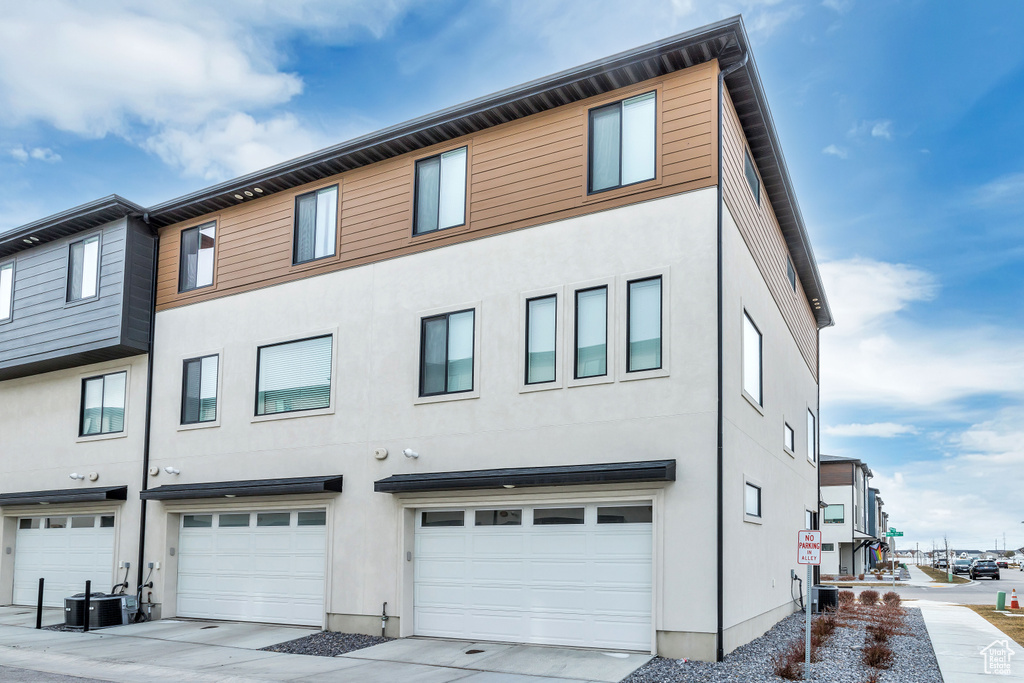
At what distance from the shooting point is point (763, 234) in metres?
17.4

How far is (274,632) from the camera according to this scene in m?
15.5

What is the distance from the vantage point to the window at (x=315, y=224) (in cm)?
1708

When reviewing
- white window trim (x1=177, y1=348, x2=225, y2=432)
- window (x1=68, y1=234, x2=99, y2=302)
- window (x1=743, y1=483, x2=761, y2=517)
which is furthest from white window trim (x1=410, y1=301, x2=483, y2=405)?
window (x1=68, y1=234, x2=99, y2=302)

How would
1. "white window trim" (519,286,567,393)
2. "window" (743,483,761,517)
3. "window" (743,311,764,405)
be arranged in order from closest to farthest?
1. "white window trim" (519,286,567,393)
2. "window" (743,483,761,517)
3. "window" (743,311,764,405)

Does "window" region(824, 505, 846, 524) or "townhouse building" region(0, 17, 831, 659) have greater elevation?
"townhouse building" region(0, 17, 831, 659)

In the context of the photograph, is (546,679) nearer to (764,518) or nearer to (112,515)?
(764,518)

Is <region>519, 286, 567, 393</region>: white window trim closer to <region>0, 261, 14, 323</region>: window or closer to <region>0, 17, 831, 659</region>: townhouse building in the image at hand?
<region>0, 17, 831, 659</region>: townhouse building

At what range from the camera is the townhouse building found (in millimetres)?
12672

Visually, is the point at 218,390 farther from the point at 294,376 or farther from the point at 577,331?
the point at 577,331

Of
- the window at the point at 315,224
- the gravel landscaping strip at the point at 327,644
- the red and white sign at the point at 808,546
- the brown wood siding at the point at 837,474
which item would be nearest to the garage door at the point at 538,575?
the gravel landscaping strip at the point at 327,644

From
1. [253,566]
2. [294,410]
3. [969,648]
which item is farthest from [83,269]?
[969,648]

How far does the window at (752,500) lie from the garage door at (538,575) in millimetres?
2413

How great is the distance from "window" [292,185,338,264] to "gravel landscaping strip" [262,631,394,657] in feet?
23.6

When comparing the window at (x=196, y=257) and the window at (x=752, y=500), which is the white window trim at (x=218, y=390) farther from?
the window at (x=752, y=500)
